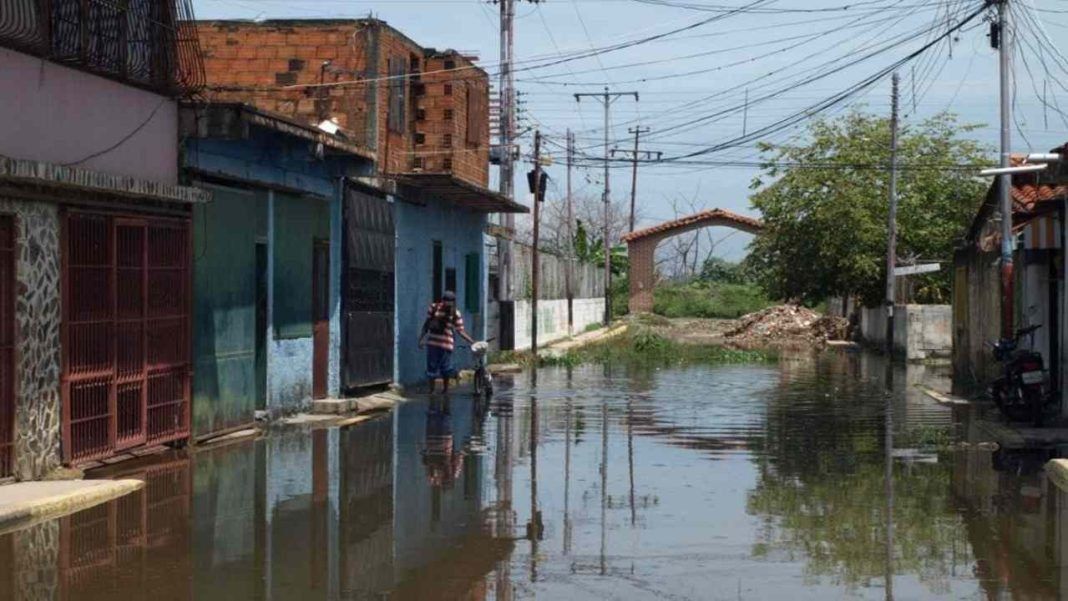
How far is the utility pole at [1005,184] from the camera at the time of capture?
23.2 meters

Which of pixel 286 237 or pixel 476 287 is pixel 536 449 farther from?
pixel 476 287

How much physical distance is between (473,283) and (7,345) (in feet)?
76.0

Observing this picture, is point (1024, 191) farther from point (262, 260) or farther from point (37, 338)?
point (37, 338)

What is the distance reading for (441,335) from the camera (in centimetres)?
2641

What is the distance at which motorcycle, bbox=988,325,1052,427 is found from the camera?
19.8 meters

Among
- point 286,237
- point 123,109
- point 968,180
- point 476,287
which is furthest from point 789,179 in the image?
point 123,109

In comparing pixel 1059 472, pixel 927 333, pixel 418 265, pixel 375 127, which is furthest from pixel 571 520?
pixel 927 333

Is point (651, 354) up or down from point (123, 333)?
down

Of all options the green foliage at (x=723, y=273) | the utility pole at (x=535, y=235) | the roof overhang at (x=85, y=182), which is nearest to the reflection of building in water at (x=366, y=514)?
the roof overhang at (x=85, y=182)

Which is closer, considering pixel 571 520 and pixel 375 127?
pixel 571 520

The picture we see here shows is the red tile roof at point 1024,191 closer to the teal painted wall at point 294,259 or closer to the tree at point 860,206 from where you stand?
the teal painted wall at point 294,259

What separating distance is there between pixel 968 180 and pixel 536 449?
39517mm

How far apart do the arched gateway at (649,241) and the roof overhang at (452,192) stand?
42.1 metres

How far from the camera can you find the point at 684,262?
126 m
